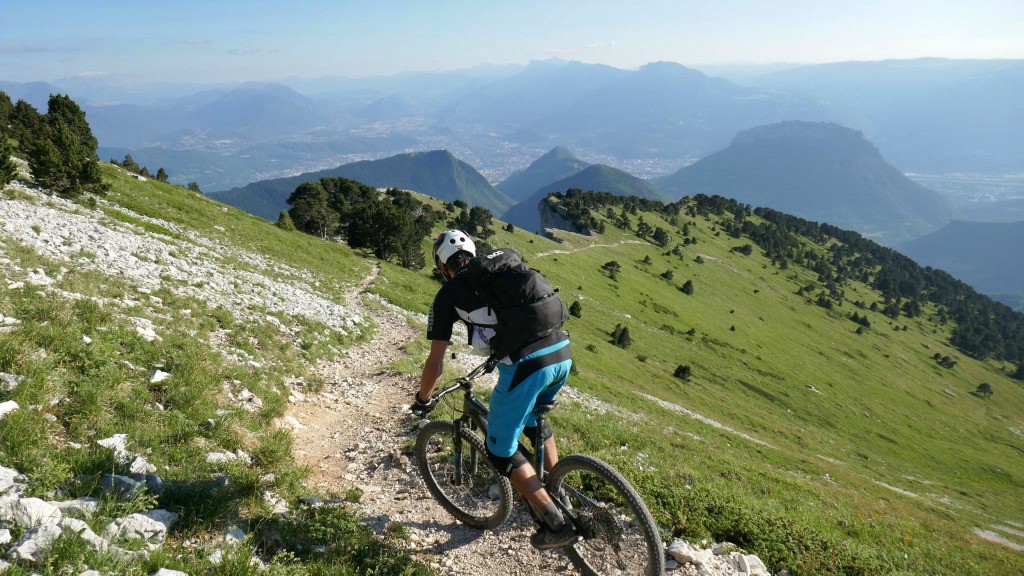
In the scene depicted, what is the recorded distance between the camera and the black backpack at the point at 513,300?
5258mm

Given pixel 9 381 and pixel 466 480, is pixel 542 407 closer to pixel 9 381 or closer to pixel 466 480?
pixel 466 480

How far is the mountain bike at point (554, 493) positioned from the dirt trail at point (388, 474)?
369mm

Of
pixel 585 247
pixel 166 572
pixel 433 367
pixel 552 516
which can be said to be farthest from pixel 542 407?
pixel 585 247

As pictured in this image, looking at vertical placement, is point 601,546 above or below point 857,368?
above

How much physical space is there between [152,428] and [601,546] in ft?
23.0

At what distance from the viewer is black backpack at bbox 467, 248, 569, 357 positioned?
526cm

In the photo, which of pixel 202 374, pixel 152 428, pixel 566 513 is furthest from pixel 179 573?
pixel 202 374

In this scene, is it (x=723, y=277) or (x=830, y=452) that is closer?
(x=830, y=452)

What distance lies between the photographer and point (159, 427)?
7.01 meters

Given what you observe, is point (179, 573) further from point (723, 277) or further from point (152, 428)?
point (723, 277)

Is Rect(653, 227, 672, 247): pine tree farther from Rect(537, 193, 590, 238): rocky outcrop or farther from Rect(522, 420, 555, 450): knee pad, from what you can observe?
Rect(522, 420, 555, 450): knee pad

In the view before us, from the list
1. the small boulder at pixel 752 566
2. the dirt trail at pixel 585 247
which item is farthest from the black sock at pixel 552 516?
the dirt trail at pixel 585 247

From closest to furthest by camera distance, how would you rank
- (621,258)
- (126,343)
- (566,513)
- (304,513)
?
1. (566,513)
2. (304,513)
3. (126,343)
4. (621,258)

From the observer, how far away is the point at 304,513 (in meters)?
6.48
